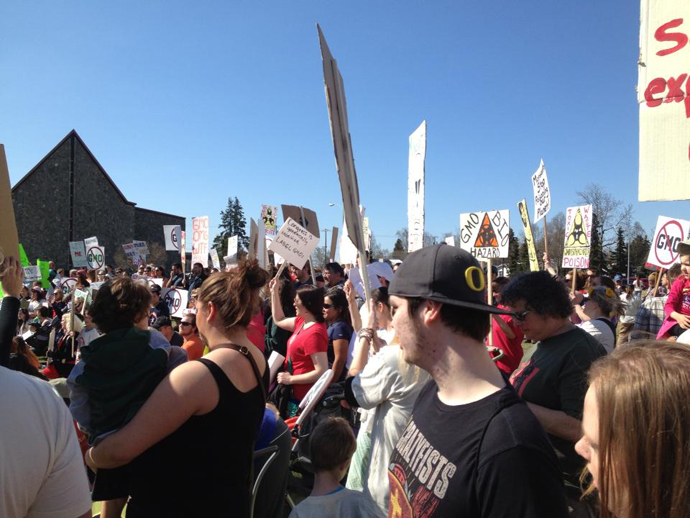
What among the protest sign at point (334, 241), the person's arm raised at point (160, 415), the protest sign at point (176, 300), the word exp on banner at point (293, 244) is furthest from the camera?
the protest sign at point (334, 241)

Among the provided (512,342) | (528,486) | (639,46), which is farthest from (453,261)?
(512,342)

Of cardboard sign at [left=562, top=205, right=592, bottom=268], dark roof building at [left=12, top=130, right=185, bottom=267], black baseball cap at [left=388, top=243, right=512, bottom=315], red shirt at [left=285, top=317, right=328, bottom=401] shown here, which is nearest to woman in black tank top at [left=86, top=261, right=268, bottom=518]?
black baseball cap at [left=388, top=243, right=512, bottom=315]

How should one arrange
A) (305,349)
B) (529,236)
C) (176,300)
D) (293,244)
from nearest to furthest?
(305,349) < (293,244) < (529,236) < (176,300)

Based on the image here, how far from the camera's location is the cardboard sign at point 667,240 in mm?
10141

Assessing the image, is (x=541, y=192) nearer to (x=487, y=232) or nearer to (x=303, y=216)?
(x=487, y=232)

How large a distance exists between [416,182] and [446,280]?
174 inches

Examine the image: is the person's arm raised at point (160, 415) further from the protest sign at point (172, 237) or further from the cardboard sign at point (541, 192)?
the protest sign at point (172, 237)

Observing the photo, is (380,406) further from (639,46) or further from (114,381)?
(639,46)

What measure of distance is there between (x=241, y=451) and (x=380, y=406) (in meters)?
0.95

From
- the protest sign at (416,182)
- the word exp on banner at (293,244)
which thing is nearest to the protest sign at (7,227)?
the protest sign at (416,182)

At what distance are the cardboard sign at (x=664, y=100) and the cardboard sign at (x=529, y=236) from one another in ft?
19.4

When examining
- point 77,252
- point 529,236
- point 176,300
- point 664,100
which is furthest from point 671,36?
point 77,252

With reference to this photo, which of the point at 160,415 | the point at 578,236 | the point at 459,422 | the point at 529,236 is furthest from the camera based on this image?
the point at 578,236

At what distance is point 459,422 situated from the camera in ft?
4.78
